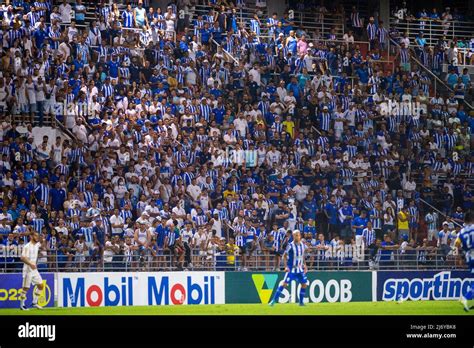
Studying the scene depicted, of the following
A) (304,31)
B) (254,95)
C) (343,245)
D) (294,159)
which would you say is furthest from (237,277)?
(304,31)

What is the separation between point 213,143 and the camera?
2709 cm

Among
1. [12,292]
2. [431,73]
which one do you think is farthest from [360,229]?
[12,292]

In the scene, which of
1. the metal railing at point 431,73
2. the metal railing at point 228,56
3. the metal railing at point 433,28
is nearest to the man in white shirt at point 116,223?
the metal railing at point 228,56

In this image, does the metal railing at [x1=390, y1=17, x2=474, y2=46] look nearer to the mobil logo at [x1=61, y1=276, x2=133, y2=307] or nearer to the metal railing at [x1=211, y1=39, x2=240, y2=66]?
the metal railing at [x1=211, y1=39, x2=240, y2=66]

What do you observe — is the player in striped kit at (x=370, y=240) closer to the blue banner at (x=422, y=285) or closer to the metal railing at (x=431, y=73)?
the blue banner at (x=422, y=285)

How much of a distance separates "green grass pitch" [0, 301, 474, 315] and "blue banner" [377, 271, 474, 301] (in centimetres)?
68

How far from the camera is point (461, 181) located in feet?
96.0

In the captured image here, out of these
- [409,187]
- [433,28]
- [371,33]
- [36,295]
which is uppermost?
[433,28]

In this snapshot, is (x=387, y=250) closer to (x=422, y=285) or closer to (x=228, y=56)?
(x=422, y=285)

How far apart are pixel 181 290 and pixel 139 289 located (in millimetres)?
949

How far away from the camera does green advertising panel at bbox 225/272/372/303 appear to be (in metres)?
24.2
